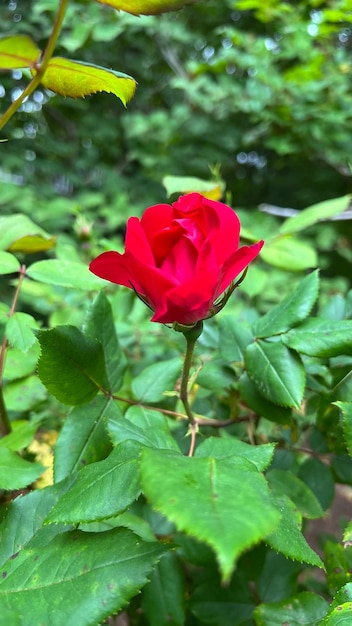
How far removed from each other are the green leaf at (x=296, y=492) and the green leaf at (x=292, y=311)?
0.14 m

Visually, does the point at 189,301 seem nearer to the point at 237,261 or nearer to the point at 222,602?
the point at 237,261

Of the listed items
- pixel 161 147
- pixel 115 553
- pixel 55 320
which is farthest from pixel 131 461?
pixel 161 147

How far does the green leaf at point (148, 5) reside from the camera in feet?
1.16

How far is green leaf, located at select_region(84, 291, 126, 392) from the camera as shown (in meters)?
0.46

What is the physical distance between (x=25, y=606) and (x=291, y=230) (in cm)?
69

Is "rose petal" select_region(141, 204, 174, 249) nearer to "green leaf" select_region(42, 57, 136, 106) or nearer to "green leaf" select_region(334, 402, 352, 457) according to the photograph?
"green leaf" select_region(42, 57, 136, 106)

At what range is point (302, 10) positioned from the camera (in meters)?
1.87

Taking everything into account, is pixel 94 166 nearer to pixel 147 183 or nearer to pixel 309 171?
pixel 147 183

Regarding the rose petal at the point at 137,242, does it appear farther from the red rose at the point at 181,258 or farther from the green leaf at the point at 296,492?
the green leaf at the point at 296,492

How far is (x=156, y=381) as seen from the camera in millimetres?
509

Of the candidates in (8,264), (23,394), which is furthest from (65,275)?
(23,394)

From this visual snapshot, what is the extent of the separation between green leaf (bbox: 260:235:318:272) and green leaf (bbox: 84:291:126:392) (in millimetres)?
430

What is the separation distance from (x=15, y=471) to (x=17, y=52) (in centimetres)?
33

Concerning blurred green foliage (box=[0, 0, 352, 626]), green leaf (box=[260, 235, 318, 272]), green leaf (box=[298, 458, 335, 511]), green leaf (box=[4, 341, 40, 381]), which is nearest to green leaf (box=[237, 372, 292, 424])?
blurred green foliage (box=[0, 0, 352, 626])
